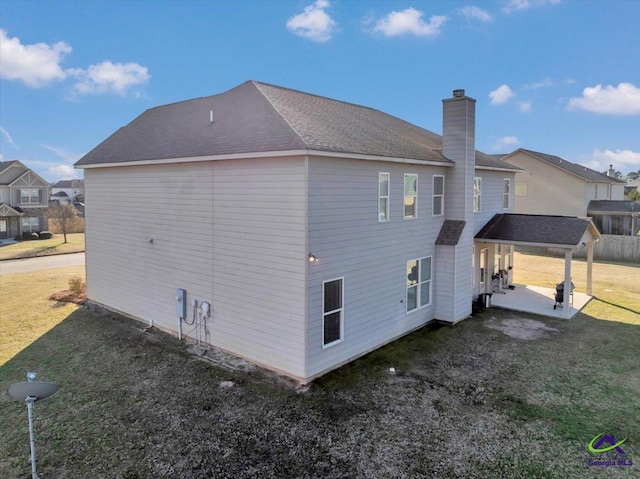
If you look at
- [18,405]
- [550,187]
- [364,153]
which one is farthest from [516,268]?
[18,405]

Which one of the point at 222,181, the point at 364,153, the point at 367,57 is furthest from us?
the point at 367,57

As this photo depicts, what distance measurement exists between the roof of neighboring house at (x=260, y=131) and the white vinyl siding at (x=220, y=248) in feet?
1.44

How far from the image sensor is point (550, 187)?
3136cm

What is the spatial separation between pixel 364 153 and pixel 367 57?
15.4m

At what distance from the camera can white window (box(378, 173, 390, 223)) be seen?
34.5ft

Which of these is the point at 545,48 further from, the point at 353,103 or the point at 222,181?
the point at 222,181

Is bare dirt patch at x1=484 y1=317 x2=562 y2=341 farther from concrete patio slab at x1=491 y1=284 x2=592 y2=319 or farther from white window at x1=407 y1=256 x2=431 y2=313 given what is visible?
white window at x1=407 y1=256 x2=431 y2=313

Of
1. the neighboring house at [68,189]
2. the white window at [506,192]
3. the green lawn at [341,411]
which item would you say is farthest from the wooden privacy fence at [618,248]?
the neighboring house at [68,189]

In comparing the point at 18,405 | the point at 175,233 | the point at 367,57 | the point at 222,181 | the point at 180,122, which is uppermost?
the point at 367,57

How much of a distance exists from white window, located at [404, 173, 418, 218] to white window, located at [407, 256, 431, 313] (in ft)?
4.63

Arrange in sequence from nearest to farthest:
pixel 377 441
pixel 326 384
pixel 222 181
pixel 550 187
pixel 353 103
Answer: pixel 377 441, pixel 326 384, pixel 222 181, pixel 353 103, pixel 550 187

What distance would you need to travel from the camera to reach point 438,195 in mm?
12914

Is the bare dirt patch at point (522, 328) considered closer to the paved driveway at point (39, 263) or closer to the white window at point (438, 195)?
the white window at point (438, 195)

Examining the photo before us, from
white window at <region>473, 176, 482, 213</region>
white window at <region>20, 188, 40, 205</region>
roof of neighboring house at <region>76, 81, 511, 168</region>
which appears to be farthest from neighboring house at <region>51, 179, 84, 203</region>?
white window at <region>473, 176, 482, 213</region>
